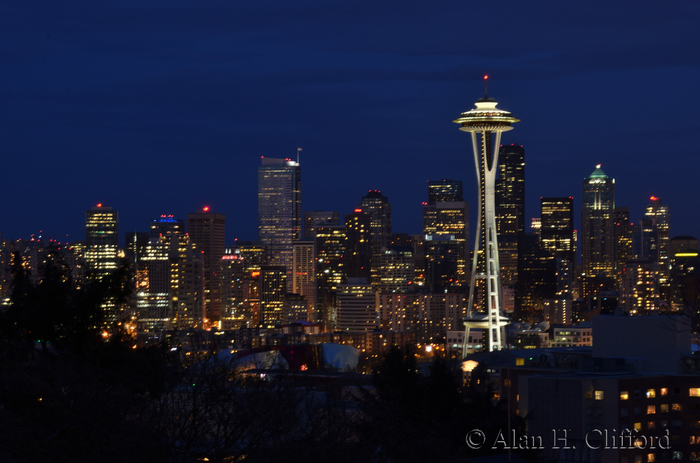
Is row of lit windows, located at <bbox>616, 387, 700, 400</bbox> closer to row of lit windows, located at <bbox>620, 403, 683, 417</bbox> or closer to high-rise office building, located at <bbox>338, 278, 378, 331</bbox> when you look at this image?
row of lit windows, located at <bbox>620, 403, 683, 417</bbox>

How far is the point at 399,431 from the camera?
15273 millimetres

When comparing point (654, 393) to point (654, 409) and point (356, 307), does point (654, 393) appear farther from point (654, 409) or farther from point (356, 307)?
point (356, 307)

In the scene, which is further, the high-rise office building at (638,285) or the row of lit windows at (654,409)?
the high-rise office building at (638,285)

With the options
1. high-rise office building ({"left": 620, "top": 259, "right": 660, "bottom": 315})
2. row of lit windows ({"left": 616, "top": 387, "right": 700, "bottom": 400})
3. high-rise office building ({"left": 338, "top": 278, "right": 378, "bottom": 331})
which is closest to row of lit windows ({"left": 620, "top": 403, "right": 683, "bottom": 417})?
row of lit windows ({"left": 616, "top": 387, "right": 700, "bottom": 400})

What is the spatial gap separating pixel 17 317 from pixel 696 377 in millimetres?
31709

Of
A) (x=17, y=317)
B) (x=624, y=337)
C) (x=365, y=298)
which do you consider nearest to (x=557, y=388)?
(x=624, y=337)

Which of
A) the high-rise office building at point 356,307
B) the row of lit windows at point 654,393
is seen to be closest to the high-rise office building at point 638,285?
the high-rise office building at point 356,307

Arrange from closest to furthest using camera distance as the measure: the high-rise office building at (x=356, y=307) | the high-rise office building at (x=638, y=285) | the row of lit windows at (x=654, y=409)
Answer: the row of lit windows at (x=654, y=409)
the high-rise office building at (x=356, y=307)
the high-rise office building at (x=638, y=285)

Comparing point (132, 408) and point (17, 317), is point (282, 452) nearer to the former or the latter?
point (132, 408)

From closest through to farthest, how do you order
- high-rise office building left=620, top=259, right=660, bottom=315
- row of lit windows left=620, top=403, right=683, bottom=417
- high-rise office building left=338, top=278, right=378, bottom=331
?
row of lit windows left=620, top=403, right=683, bottom=417 < high-rise office building left=338, top=278, right=378, bottom=331 < high-rise office building left=620, top=259, right=660, bottom=315

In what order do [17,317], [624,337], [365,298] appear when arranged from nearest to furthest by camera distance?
[17,317]
[624,337]
[365,298]

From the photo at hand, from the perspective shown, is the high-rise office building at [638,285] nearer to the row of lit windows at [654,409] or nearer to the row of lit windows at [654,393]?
the row of lit windows at [654,393]

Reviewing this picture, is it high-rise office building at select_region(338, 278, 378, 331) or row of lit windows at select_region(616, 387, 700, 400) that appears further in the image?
high-rise office building at select_region(338, 278, 378, 331)

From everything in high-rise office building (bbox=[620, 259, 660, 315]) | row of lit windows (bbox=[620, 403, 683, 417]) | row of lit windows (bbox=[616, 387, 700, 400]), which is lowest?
row of lit windows (bbox=[620, 403, 683, 417])
